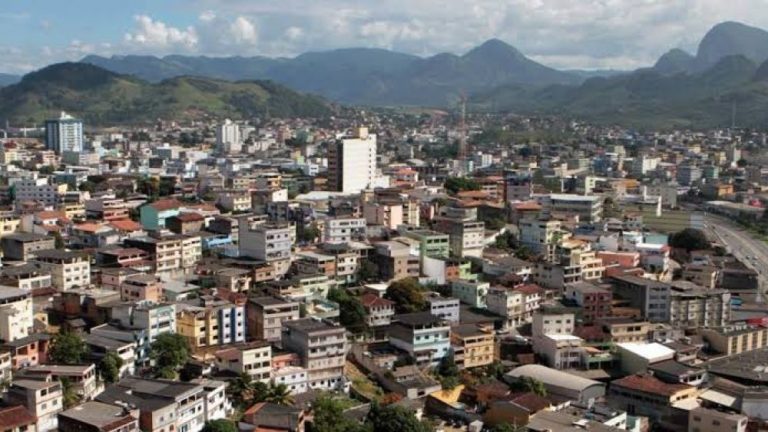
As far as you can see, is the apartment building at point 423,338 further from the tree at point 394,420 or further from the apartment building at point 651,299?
the apartment building at point 651,299

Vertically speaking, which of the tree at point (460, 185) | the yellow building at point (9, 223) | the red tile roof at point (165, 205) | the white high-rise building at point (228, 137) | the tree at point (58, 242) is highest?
the white high-rise building at point (228, 137)

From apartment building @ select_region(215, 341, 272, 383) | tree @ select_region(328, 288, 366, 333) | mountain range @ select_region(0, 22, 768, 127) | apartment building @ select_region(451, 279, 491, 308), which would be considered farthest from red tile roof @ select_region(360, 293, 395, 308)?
mountain range @ select_region(0, 22, 768, 127)

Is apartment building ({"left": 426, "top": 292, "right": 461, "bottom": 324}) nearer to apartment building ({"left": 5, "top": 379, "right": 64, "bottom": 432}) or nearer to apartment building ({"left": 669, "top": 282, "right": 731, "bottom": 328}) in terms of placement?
apartment building ({"left": 669, "top": 282, "right": 731, "bottom": 328})

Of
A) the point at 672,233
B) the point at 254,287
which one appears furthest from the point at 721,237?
the point at 254,287

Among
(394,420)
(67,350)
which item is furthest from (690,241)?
(67,350)

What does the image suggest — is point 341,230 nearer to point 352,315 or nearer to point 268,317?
point 352,315

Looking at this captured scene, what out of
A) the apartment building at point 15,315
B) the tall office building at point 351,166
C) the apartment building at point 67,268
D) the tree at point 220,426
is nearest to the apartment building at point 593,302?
the tree at point 220,426
